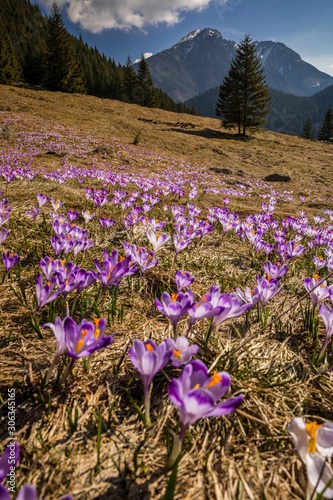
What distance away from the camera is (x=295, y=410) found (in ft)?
3.69

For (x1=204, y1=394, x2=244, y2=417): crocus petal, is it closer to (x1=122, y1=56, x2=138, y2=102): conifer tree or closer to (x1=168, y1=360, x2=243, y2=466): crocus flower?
(x1=168, y1=360, x2=243, y2=466): crocus flower

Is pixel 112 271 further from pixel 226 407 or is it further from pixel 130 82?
pixel 130 82

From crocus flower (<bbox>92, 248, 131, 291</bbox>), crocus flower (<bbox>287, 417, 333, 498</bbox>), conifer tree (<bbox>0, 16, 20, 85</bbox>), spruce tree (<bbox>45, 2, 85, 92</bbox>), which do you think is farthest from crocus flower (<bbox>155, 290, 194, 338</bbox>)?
spruce tree (<bbox>45, 2, 85, 92</bbox>)

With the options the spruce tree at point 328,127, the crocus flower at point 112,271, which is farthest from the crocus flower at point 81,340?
the spruce tree at point 328,127

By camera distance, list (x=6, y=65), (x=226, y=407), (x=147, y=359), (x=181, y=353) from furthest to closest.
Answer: (x=6, y=65)
(x=181, y=353)
(x=147, y=359)
(x=226, y=407)

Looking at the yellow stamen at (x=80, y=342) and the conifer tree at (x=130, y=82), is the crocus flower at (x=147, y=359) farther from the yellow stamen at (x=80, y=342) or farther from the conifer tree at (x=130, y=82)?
the conifer tree at (x=130, y=82)

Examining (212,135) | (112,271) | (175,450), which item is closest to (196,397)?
(175,450)

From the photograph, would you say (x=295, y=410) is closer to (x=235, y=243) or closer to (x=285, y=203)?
(x=235, y=243)

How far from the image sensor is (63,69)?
150 ft

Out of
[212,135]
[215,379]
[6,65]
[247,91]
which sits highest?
[6,65]

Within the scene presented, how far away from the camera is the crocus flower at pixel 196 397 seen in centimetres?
73

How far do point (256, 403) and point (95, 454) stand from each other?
2.26ft

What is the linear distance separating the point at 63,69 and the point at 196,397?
59251 millimetres

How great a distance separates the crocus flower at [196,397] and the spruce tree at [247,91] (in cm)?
3709
